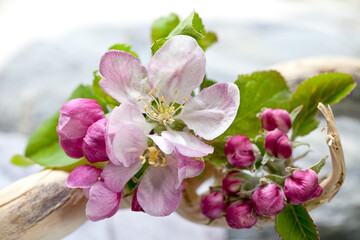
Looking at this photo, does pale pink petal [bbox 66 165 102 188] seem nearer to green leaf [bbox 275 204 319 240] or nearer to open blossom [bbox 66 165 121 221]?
open blossom [bbox 66 165 121 221]

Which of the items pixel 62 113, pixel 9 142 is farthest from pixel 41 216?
pixel 9 142

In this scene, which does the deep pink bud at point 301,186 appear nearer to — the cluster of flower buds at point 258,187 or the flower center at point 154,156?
the cluster of flower buds at point 258,187

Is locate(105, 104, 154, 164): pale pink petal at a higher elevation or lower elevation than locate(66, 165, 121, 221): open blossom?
higher

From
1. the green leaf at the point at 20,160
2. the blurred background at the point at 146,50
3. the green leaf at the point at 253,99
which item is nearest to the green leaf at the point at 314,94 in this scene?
the green leaf at the point at 253,99

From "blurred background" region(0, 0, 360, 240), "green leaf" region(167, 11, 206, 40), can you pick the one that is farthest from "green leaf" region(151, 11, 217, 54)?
"blurred background" region(0, 0, 360, 240)

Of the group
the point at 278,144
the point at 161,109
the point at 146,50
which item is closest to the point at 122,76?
the point at 161,109

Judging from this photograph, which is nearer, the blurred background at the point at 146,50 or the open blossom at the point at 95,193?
the open blossom at the point at 95,193

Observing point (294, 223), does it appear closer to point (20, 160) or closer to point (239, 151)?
point (239, 151)
